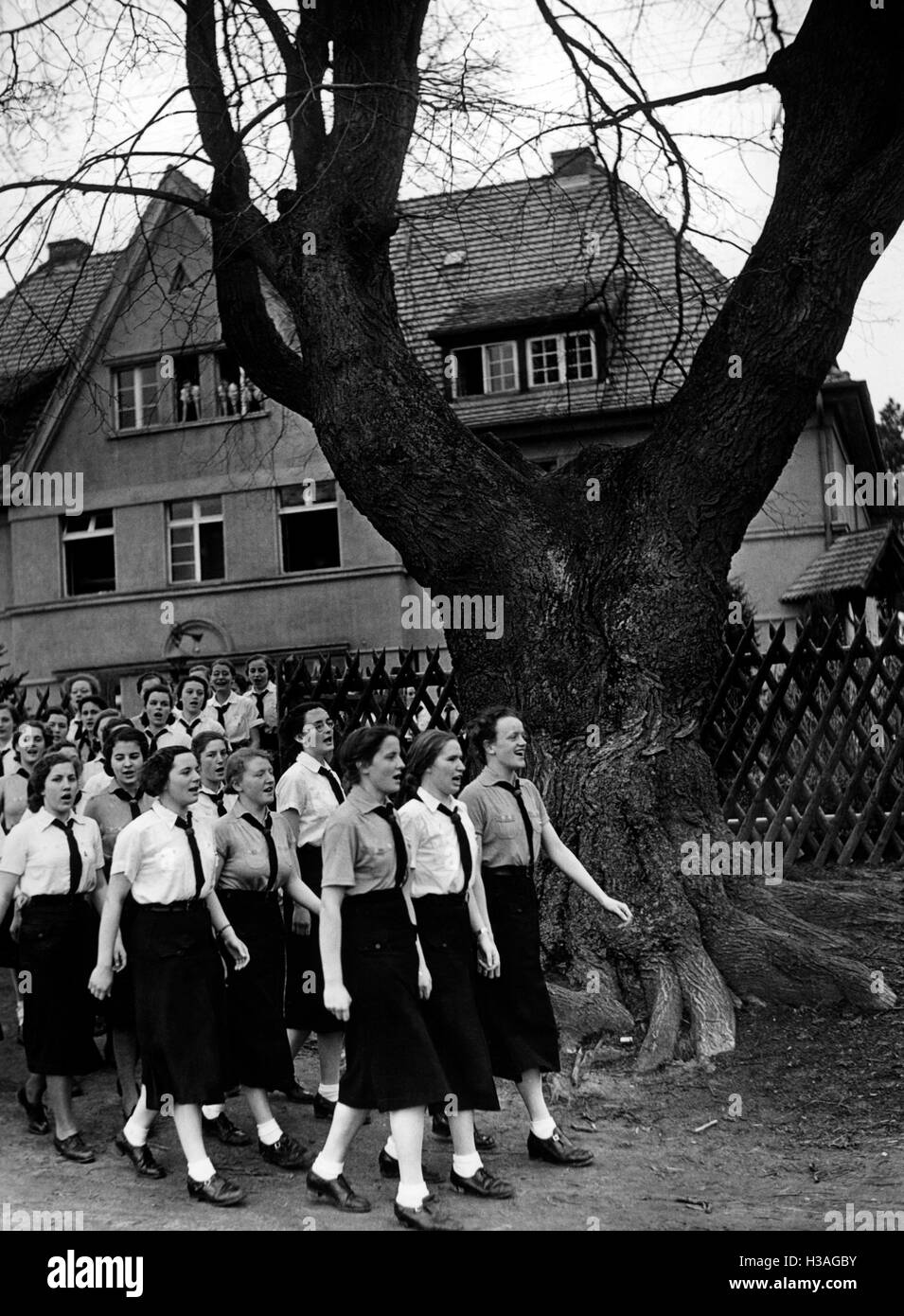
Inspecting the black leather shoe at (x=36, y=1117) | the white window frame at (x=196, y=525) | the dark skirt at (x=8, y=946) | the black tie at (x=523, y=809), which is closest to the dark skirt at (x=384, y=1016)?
the black tie at (x=523, y=809)

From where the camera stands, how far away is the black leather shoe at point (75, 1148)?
22.6 feet

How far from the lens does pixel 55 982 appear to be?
724 centimetres

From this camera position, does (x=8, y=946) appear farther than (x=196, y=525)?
No

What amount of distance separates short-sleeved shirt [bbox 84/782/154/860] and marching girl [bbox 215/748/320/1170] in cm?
108

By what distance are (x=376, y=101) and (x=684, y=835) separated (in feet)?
16.1

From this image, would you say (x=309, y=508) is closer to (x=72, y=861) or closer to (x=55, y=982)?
(x=72, y=861)

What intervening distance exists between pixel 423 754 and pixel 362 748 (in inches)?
13.6

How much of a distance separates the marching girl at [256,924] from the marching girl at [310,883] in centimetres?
43

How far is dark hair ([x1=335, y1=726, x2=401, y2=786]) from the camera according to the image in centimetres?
625

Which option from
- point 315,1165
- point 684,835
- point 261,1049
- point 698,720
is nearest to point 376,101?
point 698,720

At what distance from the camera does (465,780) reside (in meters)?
10.5

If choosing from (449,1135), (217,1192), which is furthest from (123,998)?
(449,1135)

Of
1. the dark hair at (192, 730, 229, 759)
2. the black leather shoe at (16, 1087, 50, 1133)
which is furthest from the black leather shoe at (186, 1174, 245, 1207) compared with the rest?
the dark hair at (192, 730, 229, 759)

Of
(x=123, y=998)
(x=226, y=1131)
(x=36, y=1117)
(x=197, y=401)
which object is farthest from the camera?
(x=197, y=401)
